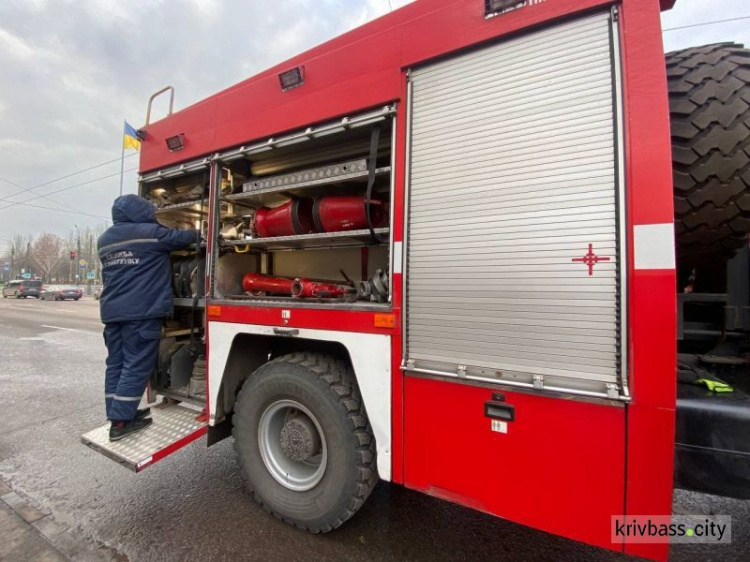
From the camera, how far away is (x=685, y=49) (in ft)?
7.23

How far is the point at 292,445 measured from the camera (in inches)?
104

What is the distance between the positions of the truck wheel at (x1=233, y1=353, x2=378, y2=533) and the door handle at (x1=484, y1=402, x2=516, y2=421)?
31.8 inches

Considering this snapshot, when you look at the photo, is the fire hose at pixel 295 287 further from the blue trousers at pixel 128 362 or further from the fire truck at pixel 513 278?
the blue trousers at pixel 128 362

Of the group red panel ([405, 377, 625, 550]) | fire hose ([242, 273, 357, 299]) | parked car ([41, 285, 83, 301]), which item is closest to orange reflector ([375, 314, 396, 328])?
red panel ([405, 377, 625, 550])

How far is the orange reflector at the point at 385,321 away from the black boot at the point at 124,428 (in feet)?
8.00

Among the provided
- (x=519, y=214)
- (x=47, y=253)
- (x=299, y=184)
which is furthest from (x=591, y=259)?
(x=47, y=253)

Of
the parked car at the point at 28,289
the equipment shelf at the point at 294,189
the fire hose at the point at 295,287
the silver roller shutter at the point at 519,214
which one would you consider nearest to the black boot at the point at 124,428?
the fire hose at the point at 295,287

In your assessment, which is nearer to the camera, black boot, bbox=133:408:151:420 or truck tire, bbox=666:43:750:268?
truck tire, bbox=666:43:750:268

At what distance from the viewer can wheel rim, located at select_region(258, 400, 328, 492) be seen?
2574mm

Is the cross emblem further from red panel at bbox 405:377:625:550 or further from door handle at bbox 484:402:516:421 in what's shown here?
door handle at bbox 484:402:516:421

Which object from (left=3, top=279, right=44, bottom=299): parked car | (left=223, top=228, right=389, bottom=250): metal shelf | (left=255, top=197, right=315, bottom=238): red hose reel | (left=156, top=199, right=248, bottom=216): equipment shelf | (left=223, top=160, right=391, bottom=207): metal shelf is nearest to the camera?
(left=223, top=228, right=389, bottom=250): metal shelf

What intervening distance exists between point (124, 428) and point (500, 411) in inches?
119

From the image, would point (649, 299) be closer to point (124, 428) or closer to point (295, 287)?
point (295, 287)

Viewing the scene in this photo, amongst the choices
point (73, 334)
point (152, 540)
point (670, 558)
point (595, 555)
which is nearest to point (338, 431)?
point (152, 540)
